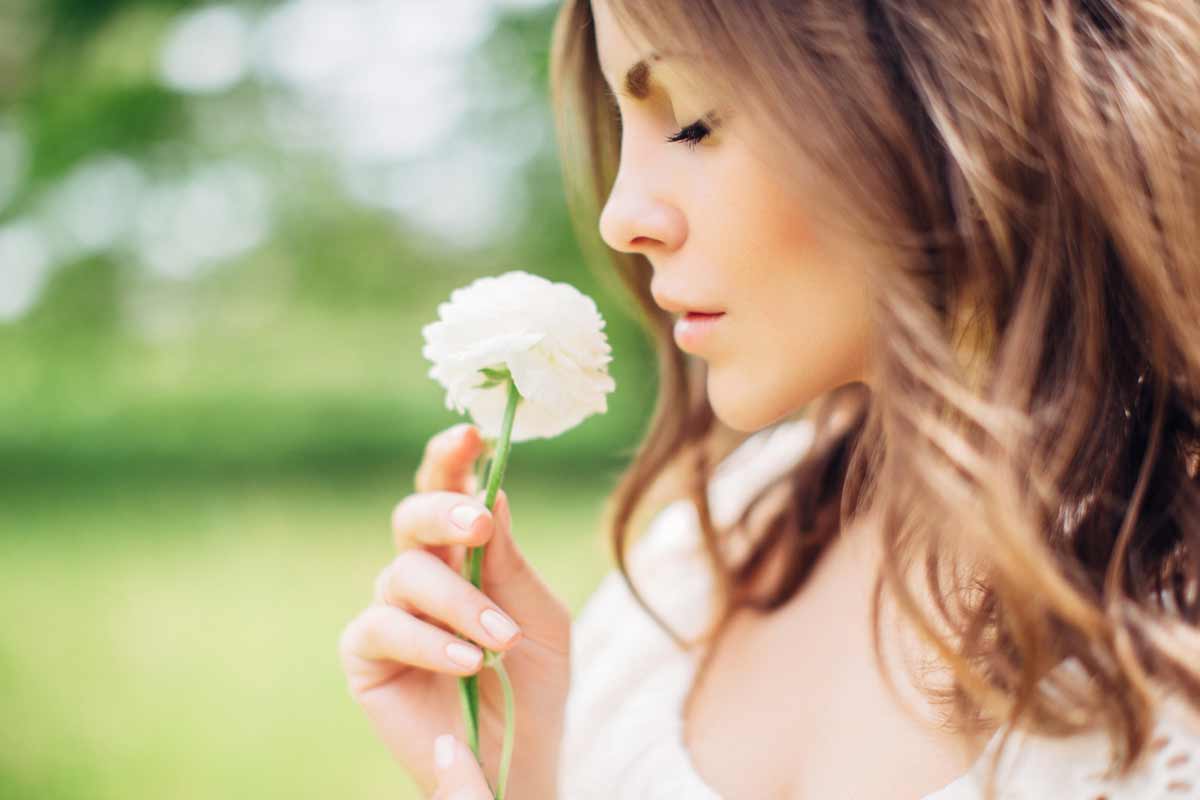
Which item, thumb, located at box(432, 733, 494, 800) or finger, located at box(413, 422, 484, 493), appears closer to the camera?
thumb, located at box(432, 733, 494, 800)

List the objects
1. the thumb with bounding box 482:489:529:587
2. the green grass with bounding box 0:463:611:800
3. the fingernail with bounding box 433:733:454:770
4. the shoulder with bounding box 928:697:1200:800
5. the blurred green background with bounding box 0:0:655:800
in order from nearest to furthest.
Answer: the shoulder with bounding box 928:697:1200:800
the fingernail with bounding box 433:733:454:770
the thumb with bounding box 482:489:529:587
the green grass with bounding box 0:463:611:800
the blurred green background with bounding box 0:0:655:800

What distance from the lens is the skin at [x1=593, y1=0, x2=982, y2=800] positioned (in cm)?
85

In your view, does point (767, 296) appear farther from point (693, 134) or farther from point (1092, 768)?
point (1092, 768)

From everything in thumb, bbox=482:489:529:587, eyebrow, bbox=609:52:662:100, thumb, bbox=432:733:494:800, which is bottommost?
thumb, bbox=432:733:494:800

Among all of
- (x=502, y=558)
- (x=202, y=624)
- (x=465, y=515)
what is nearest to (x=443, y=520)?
(x=465, y=515)

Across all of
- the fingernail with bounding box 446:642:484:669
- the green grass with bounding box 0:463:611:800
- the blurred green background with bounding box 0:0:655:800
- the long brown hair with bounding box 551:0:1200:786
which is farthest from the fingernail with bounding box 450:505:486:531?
the blurred green background with bounding box 0:0:655:800

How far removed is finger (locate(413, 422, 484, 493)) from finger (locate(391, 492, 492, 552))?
0.08 metres

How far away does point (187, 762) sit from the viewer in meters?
2.78

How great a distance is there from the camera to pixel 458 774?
2.77ft

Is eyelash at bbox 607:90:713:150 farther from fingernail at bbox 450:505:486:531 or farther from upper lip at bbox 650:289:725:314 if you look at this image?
fingernail at bbox 450:505:486:531

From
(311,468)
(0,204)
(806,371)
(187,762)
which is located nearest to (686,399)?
(806,371)

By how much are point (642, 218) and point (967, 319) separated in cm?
28

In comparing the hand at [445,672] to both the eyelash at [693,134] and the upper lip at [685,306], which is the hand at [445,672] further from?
the eyelash at [693,134]

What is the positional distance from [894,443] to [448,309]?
0.37 meters
